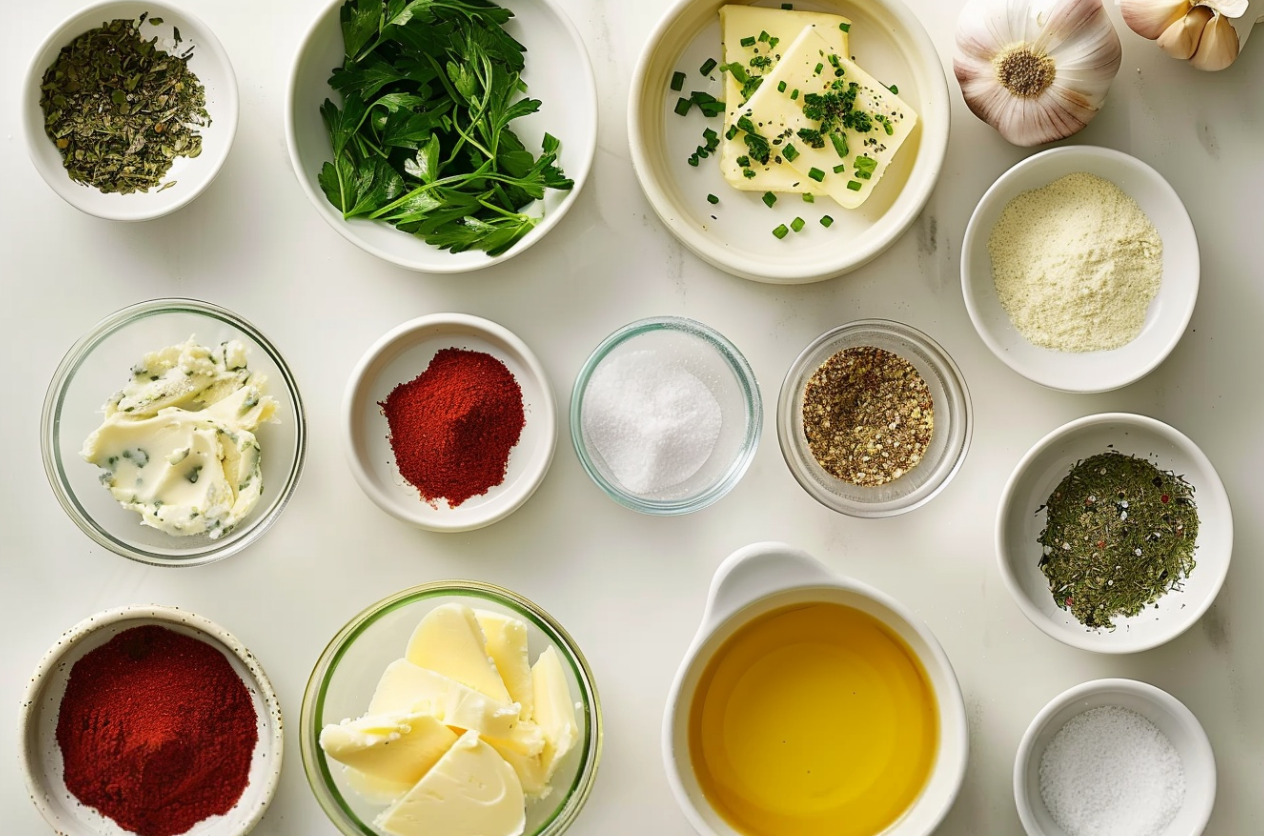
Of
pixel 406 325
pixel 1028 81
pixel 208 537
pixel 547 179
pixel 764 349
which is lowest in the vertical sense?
pixel 208 537

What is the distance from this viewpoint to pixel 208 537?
1.52m

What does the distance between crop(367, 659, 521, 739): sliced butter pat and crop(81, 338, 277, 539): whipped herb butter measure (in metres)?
0.37

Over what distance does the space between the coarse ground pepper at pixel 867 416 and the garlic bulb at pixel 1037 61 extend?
441mm

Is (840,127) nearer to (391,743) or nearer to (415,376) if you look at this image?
(415,376)

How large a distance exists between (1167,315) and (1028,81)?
0.46 metres

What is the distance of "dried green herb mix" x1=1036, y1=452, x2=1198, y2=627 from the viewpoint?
1.55 metres

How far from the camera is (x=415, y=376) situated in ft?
5.20

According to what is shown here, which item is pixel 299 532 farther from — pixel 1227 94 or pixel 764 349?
pixel 1227 94

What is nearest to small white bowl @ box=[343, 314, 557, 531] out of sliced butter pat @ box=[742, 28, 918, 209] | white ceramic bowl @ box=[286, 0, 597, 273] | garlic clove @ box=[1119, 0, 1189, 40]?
white ceramic bowl @ box=[286, 0, 597, 273]

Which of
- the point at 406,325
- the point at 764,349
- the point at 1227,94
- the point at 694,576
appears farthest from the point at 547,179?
the point at 1227,94

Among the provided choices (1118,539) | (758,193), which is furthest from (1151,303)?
(758,193)

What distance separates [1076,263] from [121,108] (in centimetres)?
159

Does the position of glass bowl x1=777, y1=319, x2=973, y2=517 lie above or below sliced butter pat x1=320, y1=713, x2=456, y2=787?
above

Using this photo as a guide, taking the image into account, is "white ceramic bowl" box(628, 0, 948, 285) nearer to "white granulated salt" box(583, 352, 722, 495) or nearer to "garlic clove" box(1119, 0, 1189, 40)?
"white granulated salt" box(583, 352, 722, 495)
